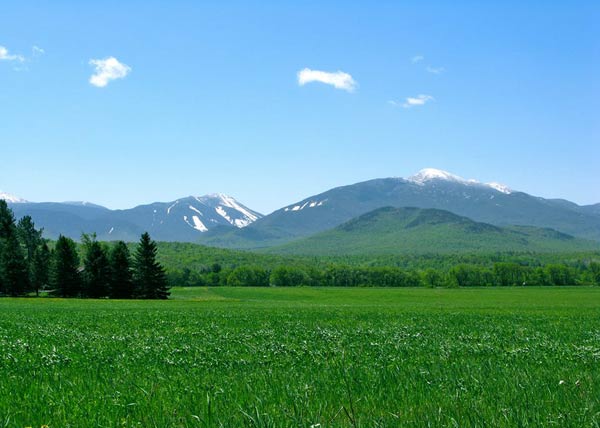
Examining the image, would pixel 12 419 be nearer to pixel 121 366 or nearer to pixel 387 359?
pixel 121 366

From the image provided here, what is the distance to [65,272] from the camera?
81562 mm

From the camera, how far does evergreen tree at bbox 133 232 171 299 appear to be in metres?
84.2

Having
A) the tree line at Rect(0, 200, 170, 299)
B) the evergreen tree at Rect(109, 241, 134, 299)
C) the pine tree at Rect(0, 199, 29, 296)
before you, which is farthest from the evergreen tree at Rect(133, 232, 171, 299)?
the pine tree at Rect(0, 199, 29, 296)

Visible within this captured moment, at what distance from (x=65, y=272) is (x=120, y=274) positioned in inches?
353

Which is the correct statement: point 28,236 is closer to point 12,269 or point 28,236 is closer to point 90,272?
point 12,269

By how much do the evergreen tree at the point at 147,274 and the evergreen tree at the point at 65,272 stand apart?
958cm

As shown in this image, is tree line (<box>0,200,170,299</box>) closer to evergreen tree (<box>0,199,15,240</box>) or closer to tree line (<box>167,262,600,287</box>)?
evergreen tree (<box>0,199,15,240</box>)

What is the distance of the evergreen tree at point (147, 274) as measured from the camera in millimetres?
84250

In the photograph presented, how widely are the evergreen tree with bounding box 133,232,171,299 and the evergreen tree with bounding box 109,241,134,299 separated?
1.33 metres

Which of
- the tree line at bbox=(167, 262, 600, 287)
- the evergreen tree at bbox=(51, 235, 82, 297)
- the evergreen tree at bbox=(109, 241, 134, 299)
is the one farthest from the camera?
the tree line at bbox=(167, 262, 600, 287)

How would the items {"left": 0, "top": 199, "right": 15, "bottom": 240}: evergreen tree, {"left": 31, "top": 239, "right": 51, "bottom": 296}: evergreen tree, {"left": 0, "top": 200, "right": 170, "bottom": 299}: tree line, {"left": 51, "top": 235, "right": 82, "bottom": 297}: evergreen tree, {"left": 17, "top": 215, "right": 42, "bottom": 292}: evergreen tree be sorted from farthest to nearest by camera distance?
{"left": 17, "top": 215, "right": 42, "bottom": 292}: evergreen tree, {"left": 0, "top": 199, "right": 15, "bottom": 240}: evergreen tree, {"left": 31, "top": 239, "right": 51, "bottom": 296}: evergreen tree, {"left": 0, "top": 200, "right": 170, "bottom": 299}: tree line, {"left": 51, "top": 235, "right": 82, "bottom": 297}: evergreen tree

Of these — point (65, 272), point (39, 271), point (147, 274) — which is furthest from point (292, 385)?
point (39, 271)

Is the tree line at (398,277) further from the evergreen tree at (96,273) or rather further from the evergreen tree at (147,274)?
the evergreen tree at (96,273)

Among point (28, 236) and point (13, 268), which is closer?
point (13, 268)
